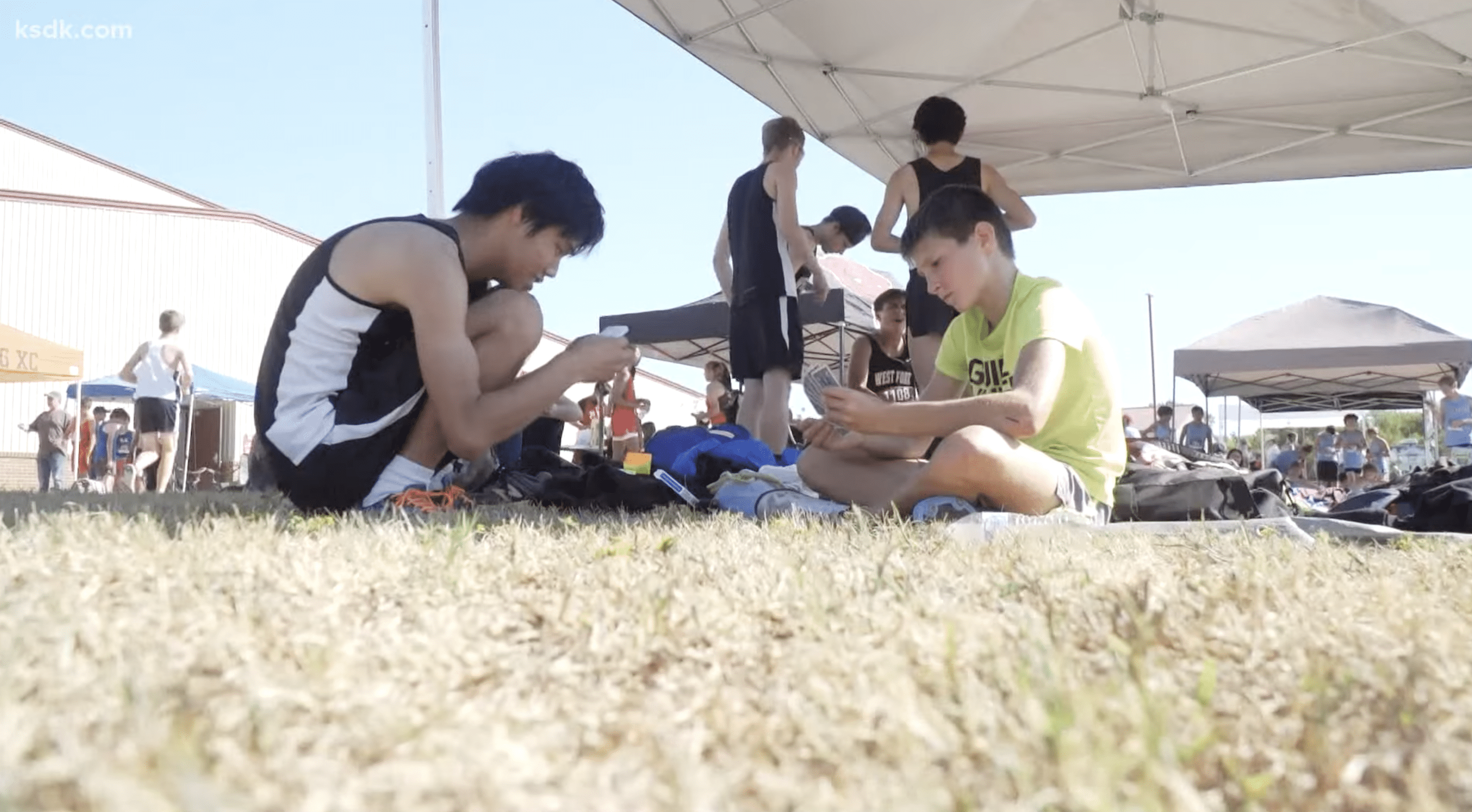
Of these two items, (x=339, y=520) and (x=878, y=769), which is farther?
(x=339, y=520)

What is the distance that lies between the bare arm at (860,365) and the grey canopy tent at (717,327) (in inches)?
120

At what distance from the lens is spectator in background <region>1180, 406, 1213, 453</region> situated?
12.5m

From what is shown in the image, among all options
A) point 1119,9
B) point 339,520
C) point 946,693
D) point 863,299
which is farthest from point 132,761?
point 863,299

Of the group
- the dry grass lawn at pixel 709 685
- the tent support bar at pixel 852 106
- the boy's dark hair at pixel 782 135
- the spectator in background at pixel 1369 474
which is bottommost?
the spectator in background at pixel 1369 474

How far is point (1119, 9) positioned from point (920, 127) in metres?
1.52

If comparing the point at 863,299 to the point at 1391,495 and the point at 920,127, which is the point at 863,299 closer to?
the point at 920,127

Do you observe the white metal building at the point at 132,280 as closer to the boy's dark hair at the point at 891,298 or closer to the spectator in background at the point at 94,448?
the spectator in background at the point at 94,448

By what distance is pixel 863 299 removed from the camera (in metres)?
9.97

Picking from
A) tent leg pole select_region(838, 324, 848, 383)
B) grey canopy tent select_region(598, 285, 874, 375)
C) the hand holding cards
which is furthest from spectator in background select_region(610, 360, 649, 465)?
the hand holding cards

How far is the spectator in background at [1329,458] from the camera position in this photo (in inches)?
498

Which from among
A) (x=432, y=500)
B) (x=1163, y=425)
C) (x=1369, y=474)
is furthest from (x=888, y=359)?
(x=1369, y=474)

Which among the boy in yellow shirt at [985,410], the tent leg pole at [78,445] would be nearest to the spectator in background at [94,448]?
the tent leg pole at [78,445]

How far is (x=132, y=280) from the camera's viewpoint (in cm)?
1881

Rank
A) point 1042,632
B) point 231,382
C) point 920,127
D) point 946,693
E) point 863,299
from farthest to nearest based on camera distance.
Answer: point 231,382 → point 863,299 → point 920,127 → point 1042,632 → point 946,693
